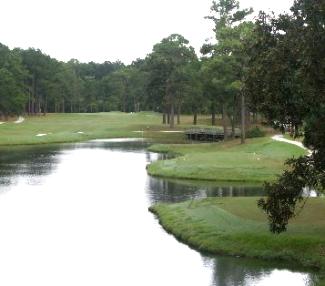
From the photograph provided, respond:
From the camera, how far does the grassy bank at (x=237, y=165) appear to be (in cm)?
5246

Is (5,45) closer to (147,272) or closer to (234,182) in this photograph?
(234,182)

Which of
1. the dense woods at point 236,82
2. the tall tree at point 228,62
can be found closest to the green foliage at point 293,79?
the dense woods at point 236,82

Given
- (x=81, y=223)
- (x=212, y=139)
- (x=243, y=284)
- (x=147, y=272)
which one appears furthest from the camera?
(x=212, y=139)

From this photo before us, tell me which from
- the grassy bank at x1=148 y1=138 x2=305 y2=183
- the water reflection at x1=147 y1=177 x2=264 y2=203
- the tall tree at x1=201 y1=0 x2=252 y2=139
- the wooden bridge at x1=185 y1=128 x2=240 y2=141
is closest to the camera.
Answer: the water reflection at x1=147 y1=177 x2=264 y2=203

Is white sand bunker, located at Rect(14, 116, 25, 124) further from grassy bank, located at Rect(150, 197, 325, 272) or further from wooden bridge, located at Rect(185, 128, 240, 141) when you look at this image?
grassy bank, located at Rect(150, 197, 325, 272)

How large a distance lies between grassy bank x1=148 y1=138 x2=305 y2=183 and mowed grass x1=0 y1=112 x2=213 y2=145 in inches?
1449

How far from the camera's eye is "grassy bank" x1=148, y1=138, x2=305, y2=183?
5246 cm

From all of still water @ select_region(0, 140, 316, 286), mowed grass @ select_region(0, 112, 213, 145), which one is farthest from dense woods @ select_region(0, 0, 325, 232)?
mowed grass @ select_region(0, 112, 213, 145)

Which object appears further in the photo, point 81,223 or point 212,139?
point 212,139

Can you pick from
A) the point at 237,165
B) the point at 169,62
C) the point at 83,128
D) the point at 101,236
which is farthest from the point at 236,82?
the point at 83,128

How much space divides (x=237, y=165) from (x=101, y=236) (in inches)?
1019

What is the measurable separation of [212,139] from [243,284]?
253 ft

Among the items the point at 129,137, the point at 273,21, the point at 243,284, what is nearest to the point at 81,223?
the point at 243,284

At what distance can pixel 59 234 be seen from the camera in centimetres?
3262
